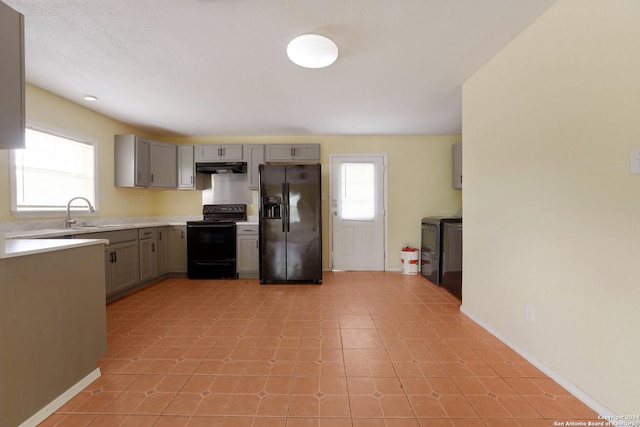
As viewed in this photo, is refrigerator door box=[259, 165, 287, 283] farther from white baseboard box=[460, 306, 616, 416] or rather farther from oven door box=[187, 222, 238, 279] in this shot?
white baseboard box=[460, 306, 616, 416]

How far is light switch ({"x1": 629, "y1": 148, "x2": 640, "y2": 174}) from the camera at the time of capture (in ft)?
4.11

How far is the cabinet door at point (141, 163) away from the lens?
3.80 meters

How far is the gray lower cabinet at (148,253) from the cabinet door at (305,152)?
2.49m

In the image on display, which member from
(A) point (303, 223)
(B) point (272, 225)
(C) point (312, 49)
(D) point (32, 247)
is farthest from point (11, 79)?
(A) point (303, 223)

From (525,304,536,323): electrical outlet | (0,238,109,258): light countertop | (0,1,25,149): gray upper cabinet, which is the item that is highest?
(0,1,25,149): gray upper cabinet

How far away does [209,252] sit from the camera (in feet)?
13.4

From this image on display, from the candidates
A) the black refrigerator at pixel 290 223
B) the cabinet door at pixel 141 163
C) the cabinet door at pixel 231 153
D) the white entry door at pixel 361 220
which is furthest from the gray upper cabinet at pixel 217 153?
the white entry door at pixel 361 220

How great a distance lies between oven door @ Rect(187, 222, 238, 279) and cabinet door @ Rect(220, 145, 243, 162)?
3.66ft

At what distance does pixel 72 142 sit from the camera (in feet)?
10.4

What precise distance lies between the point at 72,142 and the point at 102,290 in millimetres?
2495

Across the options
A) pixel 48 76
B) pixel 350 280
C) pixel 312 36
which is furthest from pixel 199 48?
pixel 350 280

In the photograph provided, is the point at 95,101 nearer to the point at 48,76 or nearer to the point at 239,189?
the point at 48,76

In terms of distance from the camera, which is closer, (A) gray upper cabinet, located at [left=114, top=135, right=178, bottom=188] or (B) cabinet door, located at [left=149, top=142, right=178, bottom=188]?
(A) gray upper cabinet, located at [left=114, top=135, right=178, bottom=188]

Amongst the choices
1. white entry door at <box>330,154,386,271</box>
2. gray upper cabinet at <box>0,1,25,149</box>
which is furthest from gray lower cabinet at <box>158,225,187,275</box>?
gray upper cabinet at <box>0,1,25,149</box>
